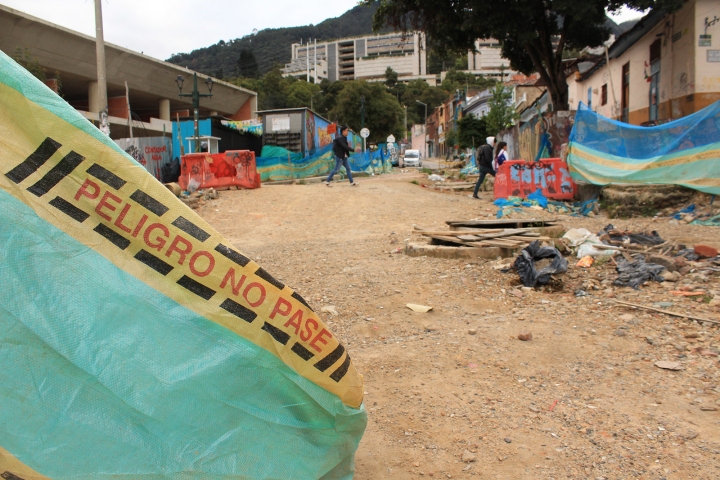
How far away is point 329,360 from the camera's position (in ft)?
6.24

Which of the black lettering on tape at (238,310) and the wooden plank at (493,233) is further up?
the black lettering on tape at (238,310)

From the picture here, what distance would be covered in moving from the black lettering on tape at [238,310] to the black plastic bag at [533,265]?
4320 millimetres

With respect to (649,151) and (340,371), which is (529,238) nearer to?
→ (649,151)

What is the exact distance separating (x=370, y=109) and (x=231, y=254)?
2307 inches

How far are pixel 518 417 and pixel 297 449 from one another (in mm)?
1685

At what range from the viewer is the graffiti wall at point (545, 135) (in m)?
15.3

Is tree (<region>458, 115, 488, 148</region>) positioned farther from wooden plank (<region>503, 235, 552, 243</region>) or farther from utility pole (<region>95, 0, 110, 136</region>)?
wooden plank (<region>503, 235, 552, 243</region>)

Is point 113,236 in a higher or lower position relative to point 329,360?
higher

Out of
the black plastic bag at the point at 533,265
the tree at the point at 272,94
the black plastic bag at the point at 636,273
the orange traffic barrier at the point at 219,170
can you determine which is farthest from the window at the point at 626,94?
the tree at the point at 272,94

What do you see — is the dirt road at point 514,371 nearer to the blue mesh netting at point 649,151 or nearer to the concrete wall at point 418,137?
the blue mesh netting at point 649,151

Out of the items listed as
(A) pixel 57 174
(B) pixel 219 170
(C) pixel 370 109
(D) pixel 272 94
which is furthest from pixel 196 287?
(D) pixel 272 94

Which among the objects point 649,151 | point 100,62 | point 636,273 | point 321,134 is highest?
point 100,62

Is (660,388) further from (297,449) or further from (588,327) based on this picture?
(297,449)

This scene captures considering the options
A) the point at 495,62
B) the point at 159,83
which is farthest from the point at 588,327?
the point at 495,62
